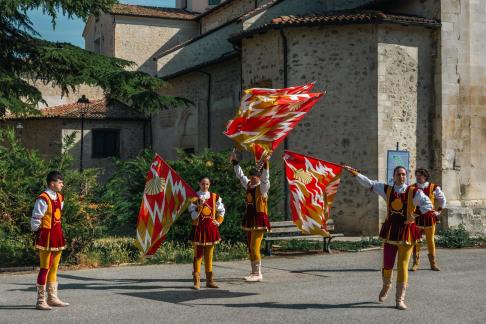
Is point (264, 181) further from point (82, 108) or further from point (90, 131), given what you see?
point (82, 108)

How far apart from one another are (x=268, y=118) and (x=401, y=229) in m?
2.64

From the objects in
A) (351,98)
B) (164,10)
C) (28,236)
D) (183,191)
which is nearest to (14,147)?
(28,236)

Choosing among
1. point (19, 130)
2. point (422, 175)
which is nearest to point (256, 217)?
point (422, 175)

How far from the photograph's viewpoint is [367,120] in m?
18.1

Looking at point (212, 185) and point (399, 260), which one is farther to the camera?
point (212, 185)

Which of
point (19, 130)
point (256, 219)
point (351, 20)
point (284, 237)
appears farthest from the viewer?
point (19, 130)

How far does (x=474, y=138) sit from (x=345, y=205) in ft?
15.0

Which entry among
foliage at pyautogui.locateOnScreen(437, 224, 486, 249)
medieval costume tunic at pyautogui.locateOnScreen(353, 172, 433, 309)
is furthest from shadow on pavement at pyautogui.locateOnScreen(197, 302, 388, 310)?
foliage at pyautogui.locateOnScreen(437, 224, 486, 249)

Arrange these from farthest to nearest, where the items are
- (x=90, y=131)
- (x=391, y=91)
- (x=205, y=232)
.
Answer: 1. (x=90, y=131)
2. (x=391, y=91)
3. (x=205, y=232)

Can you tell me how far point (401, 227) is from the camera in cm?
788

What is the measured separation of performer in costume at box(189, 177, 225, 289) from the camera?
916cm

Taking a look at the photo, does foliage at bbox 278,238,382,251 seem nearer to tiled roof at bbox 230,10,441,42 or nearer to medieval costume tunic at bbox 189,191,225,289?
medieval costume tunic at bbox 189,191,225,289

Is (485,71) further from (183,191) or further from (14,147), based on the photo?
(14,147)

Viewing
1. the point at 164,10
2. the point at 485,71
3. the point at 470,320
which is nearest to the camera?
the point at 470,320
